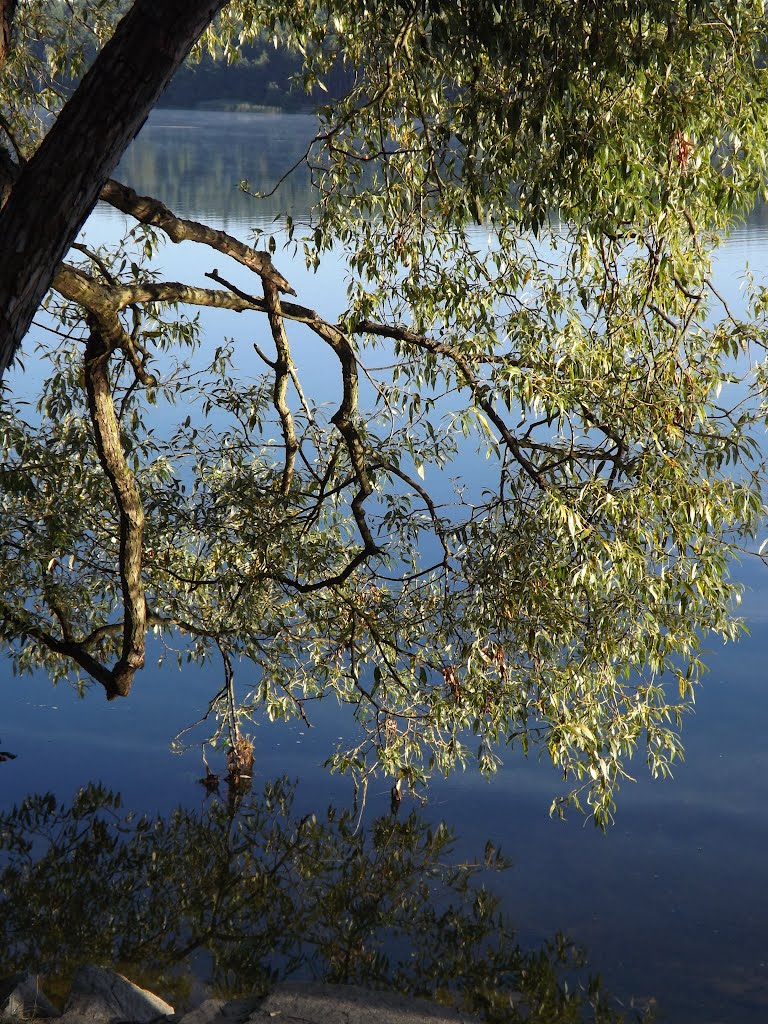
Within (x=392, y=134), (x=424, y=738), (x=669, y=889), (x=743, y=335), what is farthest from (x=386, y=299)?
(x=669, y=889)

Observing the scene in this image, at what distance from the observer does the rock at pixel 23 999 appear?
298 centimetres

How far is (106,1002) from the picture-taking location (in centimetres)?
317

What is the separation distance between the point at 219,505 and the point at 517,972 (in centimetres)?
194

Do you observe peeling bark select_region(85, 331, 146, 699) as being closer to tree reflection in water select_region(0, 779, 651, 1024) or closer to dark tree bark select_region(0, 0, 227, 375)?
tree reflection in water select_region(0, 779, 651, 1024)

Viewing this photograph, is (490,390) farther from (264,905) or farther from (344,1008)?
(264,905)

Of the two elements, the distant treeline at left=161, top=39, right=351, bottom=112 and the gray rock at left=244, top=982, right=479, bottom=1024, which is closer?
the gray rock at left=244, top=982, right=479, bottom=1024

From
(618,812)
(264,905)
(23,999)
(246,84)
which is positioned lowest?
(23,999)

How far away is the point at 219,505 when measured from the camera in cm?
409

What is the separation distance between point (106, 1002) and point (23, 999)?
0.71 feet

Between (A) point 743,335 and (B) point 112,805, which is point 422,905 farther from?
(A) point 743,335

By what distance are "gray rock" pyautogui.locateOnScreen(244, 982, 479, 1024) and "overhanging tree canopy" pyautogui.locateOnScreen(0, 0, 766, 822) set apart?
2.55 ft

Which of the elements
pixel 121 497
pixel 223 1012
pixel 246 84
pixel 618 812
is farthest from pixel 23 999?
pixel 246 84

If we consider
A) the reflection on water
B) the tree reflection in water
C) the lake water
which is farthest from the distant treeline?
the tree reflection in water

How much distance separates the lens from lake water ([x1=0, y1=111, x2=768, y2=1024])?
4477 mm
